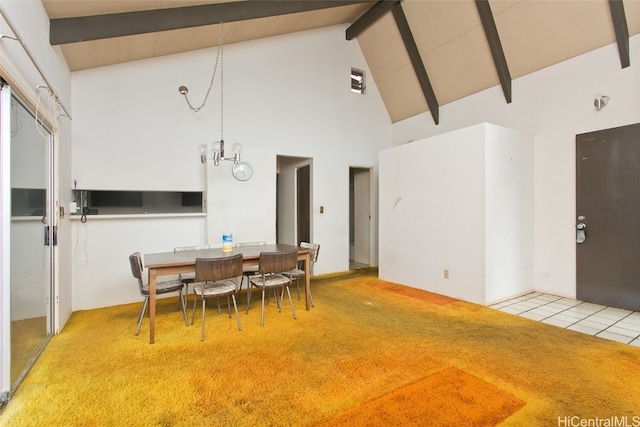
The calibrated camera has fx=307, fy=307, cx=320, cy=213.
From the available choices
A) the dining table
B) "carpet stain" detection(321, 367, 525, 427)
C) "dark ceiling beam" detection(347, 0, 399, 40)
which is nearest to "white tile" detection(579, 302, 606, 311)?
"carpet stain" detection(321, 367, 525, 427)

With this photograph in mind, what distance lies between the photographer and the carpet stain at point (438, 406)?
174 cm

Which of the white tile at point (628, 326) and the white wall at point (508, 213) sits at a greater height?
→ the white wall at point (508, 213)

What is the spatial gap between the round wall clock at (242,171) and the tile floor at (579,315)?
3.68 metres

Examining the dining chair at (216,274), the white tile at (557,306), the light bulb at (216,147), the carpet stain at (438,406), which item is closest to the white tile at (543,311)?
the white tile at (557,306)


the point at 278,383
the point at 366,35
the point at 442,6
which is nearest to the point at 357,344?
the point at 278,383

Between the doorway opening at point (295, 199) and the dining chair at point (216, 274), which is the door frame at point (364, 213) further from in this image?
the dining chair at point (216, 274)

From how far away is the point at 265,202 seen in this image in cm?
470

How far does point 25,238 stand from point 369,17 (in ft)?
18.7

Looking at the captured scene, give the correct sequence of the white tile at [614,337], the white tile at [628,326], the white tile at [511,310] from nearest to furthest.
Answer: the white tile at [614,337]
the white tile at [628,326]
the white tile at [511,310]

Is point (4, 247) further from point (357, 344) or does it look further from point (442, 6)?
point (442, 6)

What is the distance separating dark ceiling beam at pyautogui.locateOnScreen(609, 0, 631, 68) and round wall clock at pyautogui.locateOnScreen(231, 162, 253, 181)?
15.3ft

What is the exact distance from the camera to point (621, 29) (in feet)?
11.3

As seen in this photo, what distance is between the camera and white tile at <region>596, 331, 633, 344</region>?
2.79 m

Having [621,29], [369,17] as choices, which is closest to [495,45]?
[621,29]
